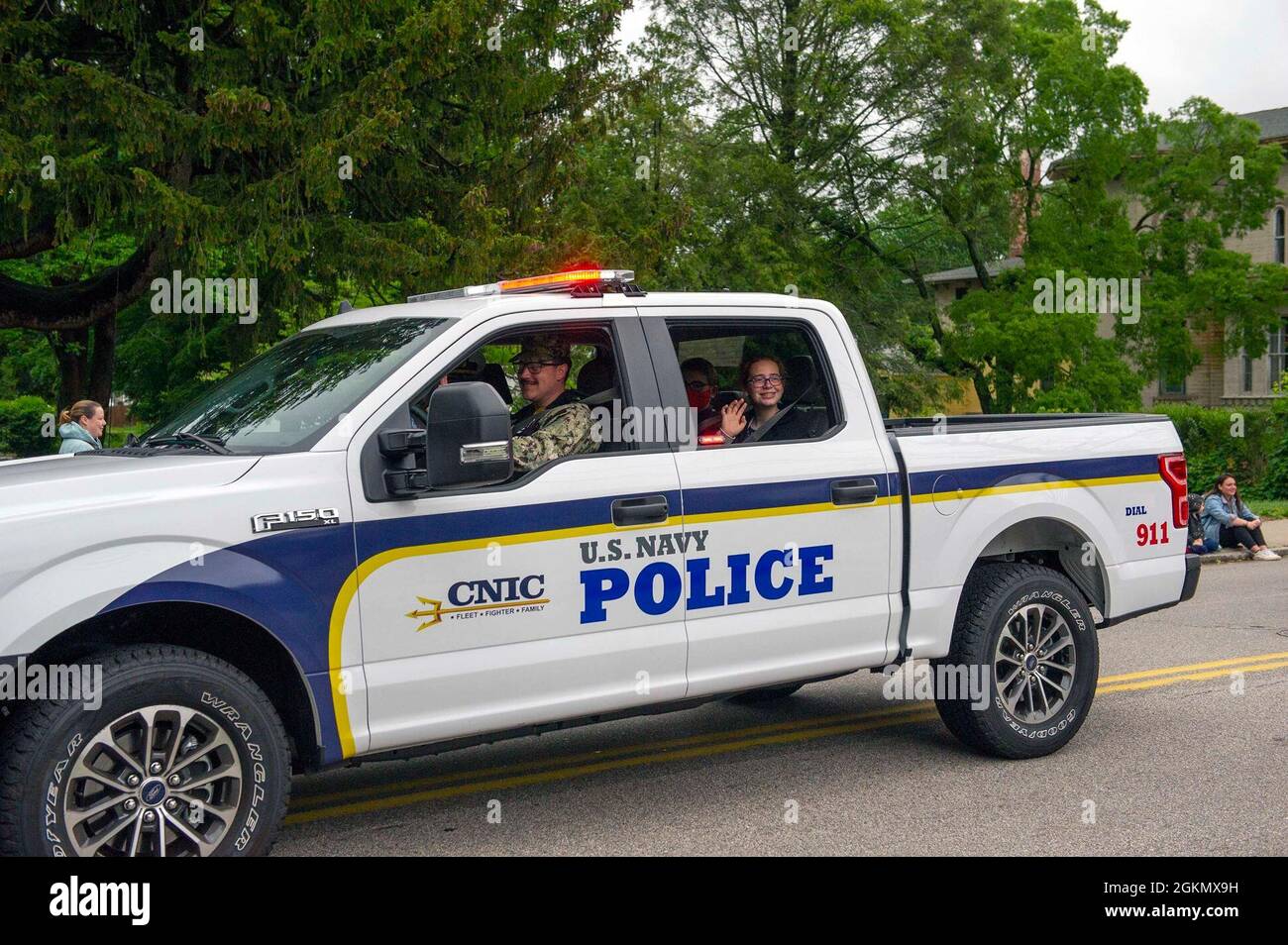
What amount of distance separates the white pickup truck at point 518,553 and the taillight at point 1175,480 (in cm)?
2

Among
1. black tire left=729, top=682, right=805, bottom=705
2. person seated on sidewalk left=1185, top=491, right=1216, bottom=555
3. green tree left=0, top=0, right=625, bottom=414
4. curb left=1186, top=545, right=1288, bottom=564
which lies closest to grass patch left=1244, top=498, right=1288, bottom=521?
person seated on sidewalk left=1185, top=491, right=1216, bottom=555

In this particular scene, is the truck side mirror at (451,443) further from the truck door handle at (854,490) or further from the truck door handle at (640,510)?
the truck door handle at (854,490)

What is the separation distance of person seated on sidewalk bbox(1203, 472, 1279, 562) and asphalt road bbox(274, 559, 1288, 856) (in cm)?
979

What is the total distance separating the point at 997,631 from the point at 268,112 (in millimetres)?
9980

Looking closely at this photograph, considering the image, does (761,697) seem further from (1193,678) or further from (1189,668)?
(1189,668)

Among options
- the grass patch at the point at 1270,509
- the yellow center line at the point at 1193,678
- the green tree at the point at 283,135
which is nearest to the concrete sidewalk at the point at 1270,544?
the grass patch at the point at 1270,509

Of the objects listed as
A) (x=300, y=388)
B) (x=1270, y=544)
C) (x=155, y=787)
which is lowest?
(x=1270, y=544)

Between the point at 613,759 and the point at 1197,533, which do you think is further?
the point at 1197,533

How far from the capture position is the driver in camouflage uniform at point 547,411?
5.40 metres

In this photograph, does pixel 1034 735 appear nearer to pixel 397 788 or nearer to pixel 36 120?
pixel 397 788

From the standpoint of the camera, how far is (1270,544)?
61.3ft

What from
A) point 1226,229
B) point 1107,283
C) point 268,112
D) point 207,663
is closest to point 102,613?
point 207,663

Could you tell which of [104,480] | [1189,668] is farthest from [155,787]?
[1189,668]

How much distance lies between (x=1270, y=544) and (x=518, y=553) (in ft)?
53.6
